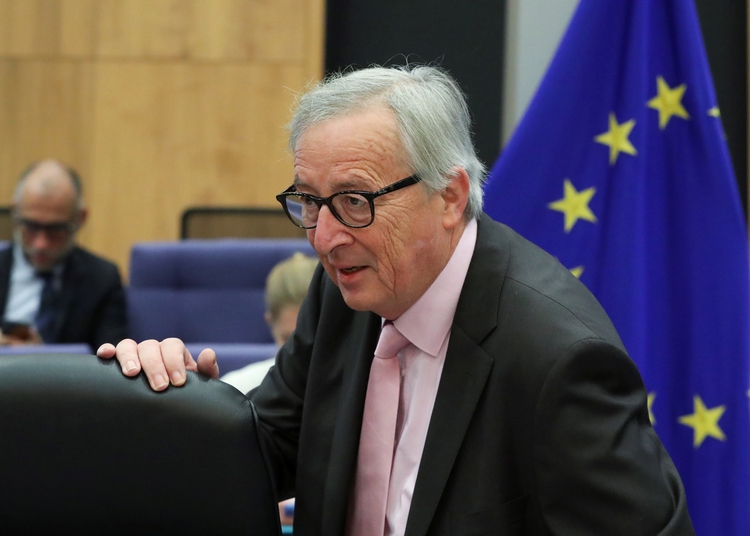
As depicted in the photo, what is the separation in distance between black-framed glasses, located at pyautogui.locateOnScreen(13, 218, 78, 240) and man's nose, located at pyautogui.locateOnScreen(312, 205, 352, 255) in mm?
2597

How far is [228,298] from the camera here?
11.3 ft

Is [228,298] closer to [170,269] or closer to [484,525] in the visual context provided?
[170,269]

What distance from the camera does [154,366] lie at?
1.04m

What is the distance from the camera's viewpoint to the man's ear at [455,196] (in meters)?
1.20

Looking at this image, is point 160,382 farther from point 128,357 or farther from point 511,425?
point 511,425

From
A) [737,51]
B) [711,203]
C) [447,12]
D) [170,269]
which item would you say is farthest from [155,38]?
[711,203]

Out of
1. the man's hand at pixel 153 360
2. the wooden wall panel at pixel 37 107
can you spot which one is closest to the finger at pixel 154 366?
the man's hand at pixel 153 360

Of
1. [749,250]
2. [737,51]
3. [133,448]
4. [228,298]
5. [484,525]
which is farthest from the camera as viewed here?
[737,51]

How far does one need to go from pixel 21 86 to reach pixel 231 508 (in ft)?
15.1

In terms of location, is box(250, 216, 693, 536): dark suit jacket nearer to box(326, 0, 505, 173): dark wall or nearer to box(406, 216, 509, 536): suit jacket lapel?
box(406, 216, 509, 536): suit jacket lapel

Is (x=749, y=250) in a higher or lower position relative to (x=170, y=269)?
higher

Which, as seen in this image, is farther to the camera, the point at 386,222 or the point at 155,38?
the point at 155,38

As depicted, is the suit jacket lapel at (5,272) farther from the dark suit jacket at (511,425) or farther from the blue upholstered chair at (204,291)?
the dark suit jacket at (511,425)

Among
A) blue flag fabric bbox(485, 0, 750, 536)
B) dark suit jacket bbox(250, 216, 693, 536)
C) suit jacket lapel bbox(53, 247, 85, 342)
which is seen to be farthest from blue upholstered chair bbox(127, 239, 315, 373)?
dark suit jacket bbox(250, 216, 693, 536)
